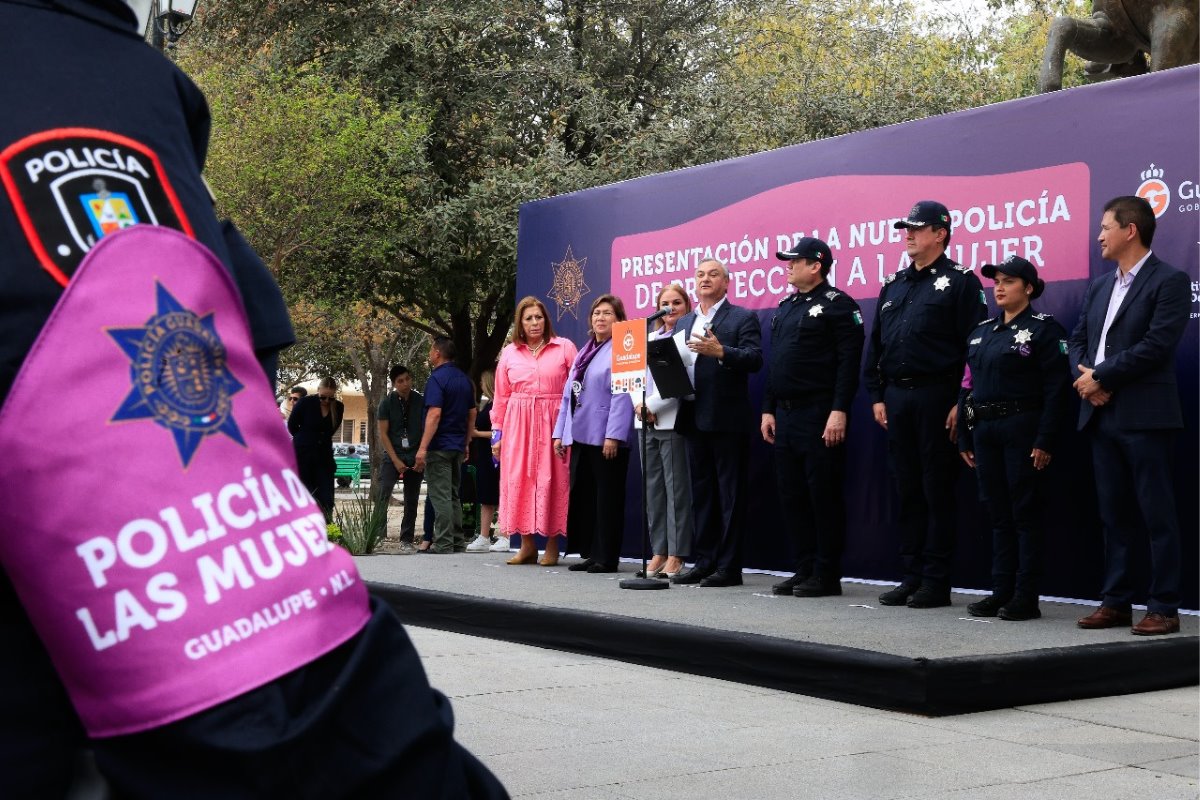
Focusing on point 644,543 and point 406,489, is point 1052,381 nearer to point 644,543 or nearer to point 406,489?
point 644,543

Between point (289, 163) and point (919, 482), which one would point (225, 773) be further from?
point (289, 163)

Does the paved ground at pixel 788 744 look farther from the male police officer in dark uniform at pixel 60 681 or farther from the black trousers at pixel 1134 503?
the male police officer in dark uniform at pixel 60 681

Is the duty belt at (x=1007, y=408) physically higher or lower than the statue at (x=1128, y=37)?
lower

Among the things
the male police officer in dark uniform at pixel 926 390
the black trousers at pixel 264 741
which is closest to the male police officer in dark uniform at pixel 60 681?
the black trousers at pixel 264 741

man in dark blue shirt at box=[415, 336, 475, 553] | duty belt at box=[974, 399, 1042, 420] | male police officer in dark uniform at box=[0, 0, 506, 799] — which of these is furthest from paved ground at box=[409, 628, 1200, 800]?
man in dark blue shirt at box=[415, 336, 475, 553]

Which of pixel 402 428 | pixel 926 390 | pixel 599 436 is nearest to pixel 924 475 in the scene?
pixel 926 390

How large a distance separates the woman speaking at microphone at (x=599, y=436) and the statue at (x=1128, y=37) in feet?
11.1

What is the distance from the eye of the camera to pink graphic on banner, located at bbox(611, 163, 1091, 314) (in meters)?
7.73

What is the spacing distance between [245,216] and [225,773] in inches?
686

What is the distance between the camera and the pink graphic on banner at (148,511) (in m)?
0.90

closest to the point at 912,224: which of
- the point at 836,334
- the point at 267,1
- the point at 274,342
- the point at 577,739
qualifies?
the point at 836,334

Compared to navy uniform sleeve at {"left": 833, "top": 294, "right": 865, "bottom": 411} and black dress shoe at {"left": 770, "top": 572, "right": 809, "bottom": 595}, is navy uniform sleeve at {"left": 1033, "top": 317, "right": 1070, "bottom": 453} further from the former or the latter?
black dress shoe at {"left": 770, "top": 572, "right": 809, "bottom": 595}

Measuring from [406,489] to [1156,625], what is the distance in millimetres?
8753

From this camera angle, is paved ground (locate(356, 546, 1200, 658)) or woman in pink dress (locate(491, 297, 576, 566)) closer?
paved ground (locate(356, 546, 1200, 658))
